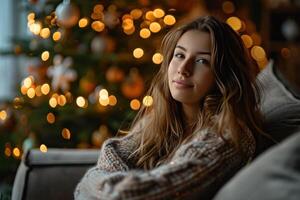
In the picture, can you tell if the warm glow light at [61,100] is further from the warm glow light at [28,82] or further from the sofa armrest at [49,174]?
the sofa armrest at [49,174]

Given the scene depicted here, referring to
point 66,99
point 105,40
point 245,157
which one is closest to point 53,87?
point 66,99

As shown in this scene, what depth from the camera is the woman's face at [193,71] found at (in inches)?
49.6

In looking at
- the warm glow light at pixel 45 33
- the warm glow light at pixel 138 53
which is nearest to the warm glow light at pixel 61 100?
the warm glow light at pixel 45 33

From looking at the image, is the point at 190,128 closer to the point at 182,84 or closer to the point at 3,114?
the point at 182,84

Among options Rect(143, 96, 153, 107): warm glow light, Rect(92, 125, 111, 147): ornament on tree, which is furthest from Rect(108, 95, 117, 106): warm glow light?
Rect(143, 96, 153, 107): warm glow light

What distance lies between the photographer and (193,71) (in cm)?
127

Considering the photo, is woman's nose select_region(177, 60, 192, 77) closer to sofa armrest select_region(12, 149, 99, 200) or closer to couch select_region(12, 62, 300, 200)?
couch select_region(12, 62, 300, 200)

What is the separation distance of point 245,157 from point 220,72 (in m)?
0.22

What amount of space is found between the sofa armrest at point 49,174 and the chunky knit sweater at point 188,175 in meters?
0.35

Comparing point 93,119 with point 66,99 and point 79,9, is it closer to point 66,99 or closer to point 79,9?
point 66,99

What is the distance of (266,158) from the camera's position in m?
0.86

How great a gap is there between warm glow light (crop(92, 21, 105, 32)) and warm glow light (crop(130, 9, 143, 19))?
17 cm

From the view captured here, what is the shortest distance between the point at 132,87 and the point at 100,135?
0.31 meters

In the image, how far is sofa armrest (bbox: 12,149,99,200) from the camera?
154 cm
